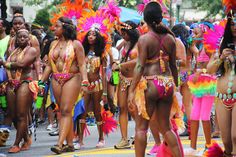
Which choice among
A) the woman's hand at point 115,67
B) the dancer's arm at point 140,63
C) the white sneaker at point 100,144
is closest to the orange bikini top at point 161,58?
the dancer's arm at point 140,63

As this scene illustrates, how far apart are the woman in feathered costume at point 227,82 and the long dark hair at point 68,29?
3675 millimetres

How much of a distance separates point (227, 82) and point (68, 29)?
12.9ft

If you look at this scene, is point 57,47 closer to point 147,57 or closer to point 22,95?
point 22,95

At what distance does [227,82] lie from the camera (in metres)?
7.98

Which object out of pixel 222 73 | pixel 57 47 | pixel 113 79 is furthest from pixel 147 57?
pixel 113 79

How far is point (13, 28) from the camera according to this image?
1283 centimetres

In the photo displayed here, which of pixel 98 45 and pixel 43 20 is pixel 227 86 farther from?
pixel 43 20

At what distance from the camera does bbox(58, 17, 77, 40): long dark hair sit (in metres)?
11.3

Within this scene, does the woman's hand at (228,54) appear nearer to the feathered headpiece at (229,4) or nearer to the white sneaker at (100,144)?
the feathered headpiece at (229,4)

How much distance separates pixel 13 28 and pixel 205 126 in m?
4.23

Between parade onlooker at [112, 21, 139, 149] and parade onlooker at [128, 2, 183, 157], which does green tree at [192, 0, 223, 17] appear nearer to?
parade onlooker at [112, 21, 139, 149]

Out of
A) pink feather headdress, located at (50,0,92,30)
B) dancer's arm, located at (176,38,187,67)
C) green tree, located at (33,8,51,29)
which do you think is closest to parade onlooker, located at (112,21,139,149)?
dancer's arm, located at (176,38,187,67)

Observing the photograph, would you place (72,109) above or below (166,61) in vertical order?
below

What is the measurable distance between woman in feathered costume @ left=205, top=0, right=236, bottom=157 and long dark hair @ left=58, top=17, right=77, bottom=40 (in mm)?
3675
